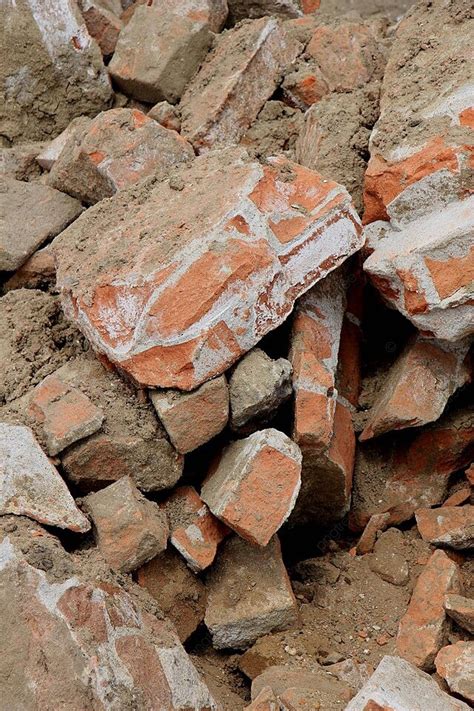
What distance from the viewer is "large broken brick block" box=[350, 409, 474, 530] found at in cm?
376

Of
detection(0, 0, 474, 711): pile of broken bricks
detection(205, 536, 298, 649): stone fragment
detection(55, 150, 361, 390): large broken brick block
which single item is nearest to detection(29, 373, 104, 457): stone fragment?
detection(0, 0, 474, 711): pile of broken bricks

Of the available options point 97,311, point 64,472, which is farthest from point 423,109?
point 64,472

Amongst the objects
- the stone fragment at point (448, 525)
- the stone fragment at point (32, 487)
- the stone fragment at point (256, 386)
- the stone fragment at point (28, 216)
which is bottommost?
the stone fragment at point (448, 525)

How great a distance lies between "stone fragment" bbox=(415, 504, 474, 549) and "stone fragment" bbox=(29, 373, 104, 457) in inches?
54.9

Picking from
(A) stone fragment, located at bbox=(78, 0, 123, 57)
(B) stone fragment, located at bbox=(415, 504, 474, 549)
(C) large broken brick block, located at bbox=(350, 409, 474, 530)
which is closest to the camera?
(B) stone fragment, located at bbox=(415, 504, 474, 549)

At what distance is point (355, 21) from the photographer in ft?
15.9

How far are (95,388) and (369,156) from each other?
1.60m

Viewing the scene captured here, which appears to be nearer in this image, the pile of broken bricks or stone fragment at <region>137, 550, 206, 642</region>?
the pile of broken bricks

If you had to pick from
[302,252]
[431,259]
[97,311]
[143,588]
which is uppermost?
[97,311]

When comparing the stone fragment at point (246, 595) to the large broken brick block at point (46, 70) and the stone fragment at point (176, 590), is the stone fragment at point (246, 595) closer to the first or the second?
the stone fragment at point (176, 590)

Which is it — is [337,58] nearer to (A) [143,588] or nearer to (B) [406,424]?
(B) [406,424]

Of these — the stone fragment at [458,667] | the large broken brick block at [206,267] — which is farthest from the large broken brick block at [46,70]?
the stone fragment at [458,667]

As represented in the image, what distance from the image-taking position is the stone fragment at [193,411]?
3.13 m

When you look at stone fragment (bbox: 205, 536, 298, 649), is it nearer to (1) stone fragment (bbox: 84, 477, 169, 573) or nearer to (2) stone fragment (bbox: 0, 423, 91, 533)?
(1) stone fragment (bbox: 84, 477, 169, 573)
